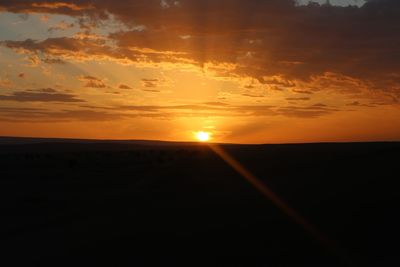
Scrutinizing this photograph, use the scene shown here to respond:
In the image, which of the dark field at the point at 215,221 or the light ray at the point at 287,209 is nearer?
the dark field at the point at 215,221

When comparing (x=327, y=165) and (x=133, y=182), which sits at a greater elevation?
(x=133, y=182)

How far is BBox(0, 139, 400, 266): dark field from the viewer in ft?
39.6

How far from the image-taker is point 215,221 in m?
15.0

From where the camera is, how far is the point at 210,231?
13.9 m

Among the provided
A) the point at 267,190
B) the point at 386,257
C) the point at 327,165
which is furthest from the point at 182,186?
the point at 386,257

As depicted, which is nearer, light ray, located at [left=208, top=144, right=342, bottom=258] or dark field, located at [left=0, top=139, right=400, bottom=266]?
dark field, located at [left=0, top=139, right=400, bottom=266]

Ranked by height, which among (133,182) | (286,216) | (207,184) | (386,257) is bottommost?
(386,257)

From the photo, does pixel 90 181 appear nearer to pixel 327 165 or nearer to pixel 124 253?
pixel 327 165

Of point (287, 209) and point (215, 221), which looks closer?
point (215, 221)

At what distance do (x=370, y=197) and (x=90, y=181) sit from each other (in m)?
15.4

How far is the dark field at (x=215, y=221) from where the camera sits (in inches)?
476

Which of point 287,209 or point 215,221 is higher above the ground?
point 287,209

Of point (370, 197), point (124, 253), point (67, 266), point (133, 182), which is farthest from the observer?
point (133, 182)

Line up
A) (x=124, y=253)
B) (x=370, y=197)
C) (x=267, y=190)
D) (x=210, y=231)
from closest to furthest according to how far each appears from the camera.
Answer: (x=124, y=253) → (x=210, y=231) → (x=370, y=197) → (x=267, y=190)
